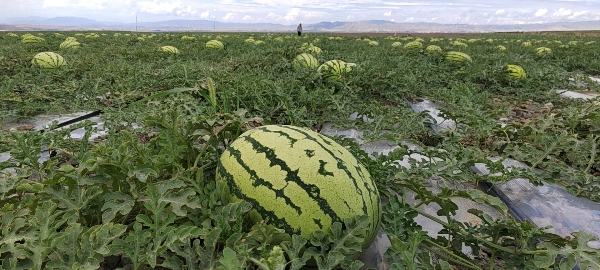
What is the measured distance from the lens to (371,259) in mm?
1662

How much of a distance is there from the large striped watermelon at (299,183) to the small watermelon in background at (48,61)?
4.83 m

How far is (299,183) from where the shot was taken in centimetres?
155

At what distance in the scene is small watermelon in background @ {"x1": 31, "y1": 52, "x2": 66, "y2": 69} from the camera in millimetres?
5236

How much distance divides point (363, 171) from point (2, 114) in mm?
3160

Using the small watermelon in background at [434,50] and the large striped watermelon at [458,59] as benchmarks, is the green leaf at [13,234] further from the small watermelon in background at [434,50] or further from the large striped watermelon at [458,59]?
the small watermelon in background at [434,50]

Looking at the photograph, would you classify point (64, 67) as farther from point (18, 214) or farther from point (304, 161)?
point (304, 161)

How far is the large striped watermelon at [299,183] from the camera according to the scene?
152 cm

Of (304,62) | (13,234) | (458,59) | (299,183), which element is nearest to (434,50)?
(458,59)

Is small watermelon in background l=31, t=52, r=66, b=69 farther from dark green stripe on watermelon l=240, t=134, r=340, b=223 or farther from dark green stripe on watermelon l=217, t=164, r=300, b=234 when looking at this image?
dark green stripe on watermelon l=240, t=134, r=340, b=223

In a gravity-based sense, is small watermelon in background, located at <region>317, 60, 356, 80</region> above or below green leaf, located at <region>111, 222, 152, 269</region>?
above

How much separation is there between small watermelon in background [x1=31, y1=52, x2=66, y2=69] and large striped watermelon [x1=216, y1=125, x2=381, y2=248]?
15.9 feet

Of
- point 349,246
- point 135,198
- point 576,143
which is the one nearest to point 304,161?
point 349,246

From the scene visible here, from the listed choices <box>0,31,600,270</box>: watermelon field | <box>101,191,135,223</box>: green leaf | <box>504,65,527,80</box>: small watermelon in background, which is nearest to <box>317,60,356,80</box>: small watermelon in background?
Answer: <box>0,31,600,270</box>: watermelon field

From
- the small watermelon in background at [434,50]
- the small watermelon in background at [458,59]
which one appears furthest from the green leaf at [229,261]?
the small watermelon in background at [434,50]
